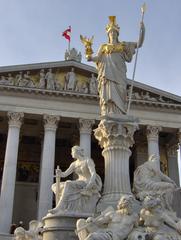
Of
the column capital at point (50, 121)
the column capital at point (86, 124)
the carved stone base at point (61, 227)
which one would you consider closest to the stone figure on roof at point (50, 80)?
the column capital at point (50, 121)

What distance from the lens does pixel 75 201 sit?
28.9 feet

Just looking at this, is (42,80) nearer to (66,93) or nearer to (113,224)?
(66,93)

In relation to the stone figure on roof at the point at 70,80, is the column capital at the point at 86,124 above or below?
below

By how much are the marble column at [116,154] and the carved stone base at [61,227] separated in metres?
1.26

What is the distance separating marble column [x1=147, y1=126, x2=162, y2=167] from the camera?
29186 millimetres

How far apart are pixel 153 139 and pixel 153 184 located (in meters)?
20.1

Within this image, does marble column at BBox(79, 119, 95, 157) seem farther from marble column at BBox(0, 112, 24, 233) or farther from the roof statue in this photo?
the roof statue

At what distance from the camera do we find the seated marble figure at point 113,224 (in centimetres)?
685

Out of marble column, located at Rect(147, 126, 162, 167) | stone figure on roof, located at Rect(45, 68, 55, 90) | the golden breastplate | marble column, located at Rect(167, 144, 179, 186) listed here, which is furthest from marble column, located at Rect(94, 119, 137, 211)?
marble column, located at Rect(167, 144, 179, 186)

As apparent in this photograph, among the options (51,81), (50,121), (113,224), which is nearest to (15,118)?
(50,121)

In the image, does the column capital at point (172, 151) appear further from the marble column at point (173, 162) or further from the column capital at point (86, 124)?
the column capital at point (86, 124)

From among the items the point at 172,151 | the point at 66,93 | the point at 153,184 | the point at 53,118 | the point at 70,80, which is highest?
the point at 70,80

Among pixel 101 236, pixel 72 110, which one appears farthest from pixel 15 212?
pixel 101 236

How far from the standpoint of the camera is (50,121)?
2881 cm
